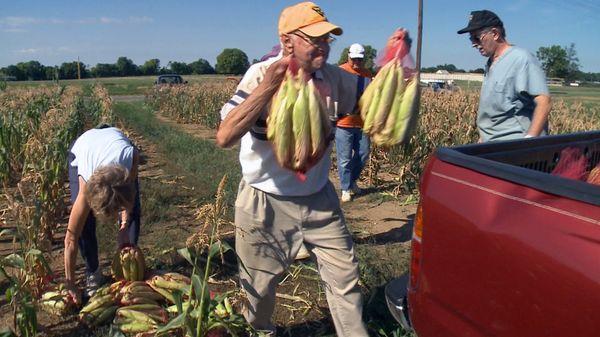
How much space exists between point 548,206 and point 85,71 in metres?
79.4

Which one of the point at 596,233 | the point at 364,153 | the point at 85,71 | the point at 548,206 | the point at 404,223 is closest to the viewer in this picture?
the point at 596,233

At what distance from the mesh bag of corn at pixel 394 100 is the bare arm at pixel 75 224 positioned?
75.9 inches

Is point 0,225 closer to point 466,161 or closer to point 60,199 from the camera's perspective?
point 60,199

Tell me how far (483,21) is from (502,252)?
8.88 ft

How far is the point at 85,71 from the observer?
239 ft

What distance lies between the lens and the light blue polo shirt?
3.85m

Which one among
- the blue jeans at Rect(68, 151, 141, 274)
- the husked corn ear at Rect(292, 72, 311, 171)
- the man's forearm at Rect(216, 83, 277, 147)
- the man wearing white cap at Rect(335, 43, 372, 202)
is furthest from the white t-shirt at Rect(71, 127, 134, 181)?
the man wearing white cap at Rect(335, 43, 372, 202)

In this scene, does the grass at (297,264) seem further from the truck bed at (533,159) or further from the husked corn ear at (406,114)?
the husked corn ear at (406,114)

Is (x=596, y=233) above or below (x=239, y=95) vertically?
below

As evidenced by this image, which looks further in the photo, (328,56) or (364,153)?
(364,153)

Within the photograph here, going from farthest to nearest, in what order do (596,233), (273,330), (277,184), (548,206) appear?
(273,330), (277,184), (548,206), (596,233)

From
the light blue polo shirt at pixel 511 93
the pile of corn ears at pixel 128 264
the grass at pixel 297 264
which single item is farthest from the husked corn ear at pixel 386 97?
the pile of corn ears at pixel 128 264

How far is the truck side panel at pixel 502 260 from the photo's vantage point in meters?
1.66

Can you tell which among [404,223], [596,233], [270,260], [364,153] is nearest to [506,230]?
[596,233]
